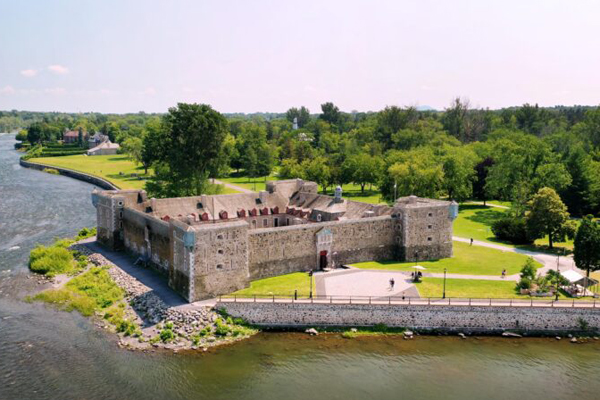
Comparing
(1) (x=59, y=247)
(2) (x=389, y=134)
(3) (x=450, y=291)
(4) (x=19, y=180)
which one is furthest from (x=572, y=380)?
(4) (x=19, y=180)

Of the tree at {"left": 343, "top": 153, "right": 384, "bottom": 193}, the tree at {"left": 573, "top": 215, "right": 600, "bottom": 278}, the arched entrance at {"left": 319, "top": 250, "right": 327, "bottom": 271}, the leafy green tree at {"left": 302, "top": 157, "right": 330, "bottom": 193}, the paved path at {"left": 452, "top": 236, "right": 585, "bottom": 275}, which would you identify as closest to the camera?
the tree at {"left": 573, "top": 215, "right": 600, "bottom": 278}

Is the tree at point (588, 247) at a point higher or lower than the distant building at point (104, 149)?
lower

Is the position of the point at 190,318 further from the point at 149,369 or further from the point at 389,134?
the point at 389,134

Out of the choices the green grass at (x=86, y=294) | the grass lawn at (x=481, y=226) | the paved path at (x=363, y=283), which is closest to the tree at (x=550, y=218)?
the grass lawn at (x=481, y=226)

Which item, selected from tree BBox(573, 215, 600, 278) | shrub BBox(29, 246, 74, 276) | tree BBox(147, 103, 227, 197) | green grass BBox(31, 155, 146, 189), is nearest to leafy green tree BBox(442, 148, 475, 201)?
tree BBox(147, 103, 227, 197)

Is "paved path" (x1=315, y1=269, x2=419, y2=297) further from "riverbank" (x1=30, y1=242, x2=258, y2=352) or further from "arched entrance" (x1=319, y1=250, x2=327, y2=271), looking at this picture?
"riverbank" (x1=30, y1=242, x2=258, y2=352)

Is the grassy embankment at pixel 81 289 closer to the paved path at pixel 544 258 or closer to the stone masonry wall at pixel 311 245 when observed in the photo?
the stone masonry wall at pixel 311 245

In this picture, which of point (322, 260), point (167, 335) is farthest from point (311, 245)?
point (167, 335)
